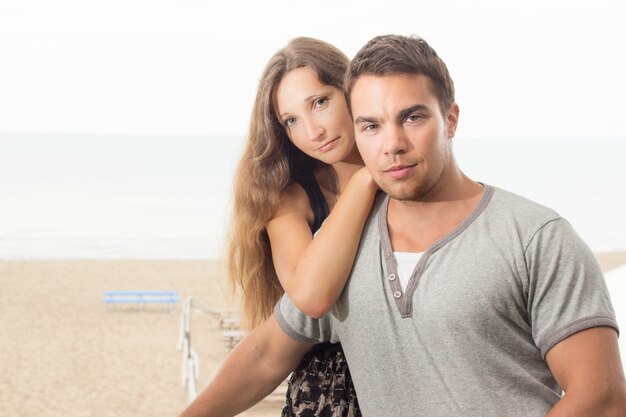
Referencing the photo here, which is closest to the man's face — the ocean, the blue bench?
the ocean

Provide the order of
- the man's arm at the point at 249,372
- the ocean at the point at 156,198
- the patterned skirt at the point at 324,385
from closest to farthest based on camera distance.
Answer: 1. the man's arm at the point at 249,372
2. the patterned skirt at the point at 324,385
3. the ocean at the point at 156,198

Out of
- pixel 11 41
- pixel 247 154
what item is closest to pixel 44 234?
pixel 247 154

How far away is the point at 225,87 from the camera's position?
9256 cm

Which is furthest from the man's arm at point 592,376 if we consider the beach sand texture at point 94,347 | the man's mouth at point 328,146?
the beach sand texture at point 94,347

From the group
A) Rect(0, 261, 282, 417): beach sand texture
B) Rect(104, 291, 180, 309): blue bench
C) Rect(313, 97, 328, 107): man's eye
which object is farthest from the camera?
Rect(104, 291, 180, 309): blue bench

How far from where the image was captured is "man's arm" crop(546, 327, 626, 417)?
165 centimetres

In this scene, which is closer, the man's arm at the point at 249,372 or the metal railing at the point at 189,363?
the man's arm at the point at 249,372

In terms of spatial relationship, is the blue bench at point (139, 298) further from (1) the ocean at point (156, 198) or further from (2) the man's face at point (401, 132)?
(2) the man's face at point (401, 132)

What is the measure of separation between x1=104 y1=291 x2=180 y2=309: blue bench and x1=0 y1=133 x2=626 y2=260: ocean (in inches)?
94.6

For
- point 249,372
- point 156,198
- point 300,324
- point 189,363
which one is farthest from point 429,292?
point 156,198

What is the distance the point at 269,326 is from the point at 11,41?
108649 millimetres

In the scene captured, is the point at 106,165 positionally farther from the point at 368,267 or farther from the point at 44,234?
the point at 368,267

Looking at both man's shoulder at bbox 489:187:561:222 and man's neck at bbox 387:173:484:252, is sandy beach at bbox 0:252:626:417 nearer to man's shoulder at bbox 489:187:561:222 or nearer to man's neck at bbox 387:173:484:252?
man's neck at bbox 387:173:484:252

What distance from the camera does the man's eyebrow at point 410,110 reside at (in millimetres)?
1810
